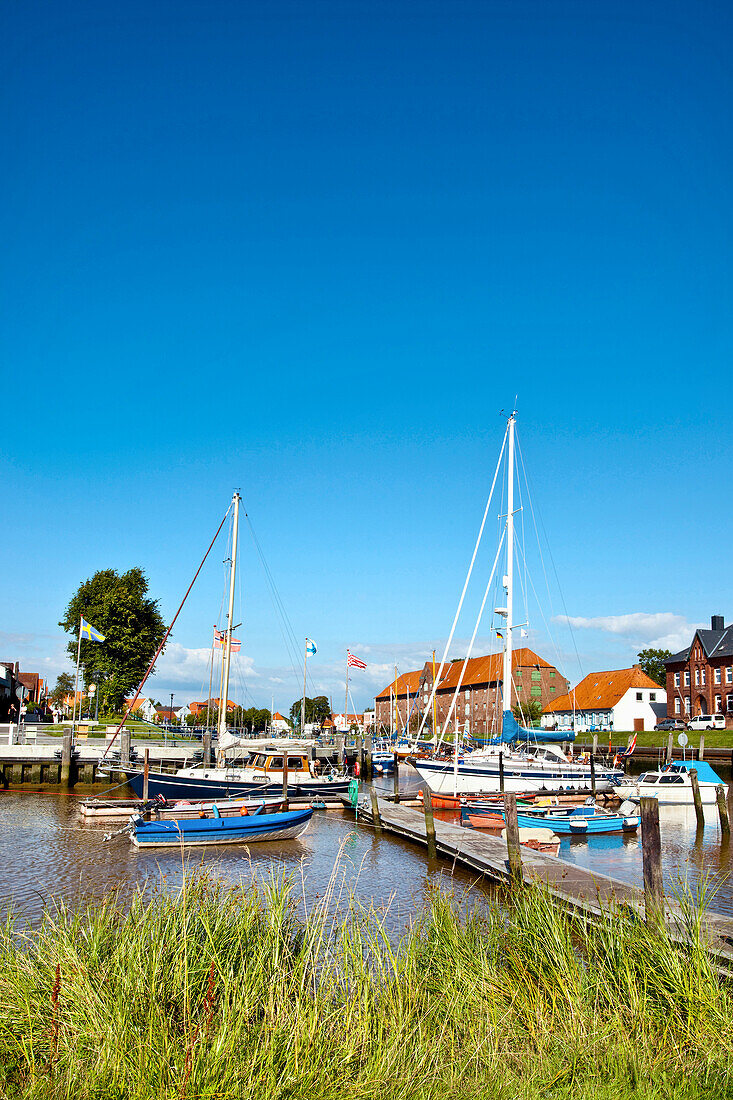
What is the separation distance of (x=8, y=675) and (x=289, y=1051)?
94.9m

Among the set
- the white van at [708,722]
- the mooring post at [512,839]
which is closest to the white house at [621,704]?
the white van at [708,722]

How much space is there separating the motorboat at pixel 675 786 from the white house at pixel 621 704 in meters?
55.9

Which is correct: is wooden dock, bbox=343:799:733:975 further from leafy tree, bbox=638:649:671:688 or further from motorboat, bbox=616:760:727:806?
leafy tree, bbox=638:649:671:688

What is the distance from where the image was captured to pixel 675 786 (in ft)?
127

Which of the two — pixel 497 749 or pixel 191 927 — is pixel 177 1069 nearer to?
pixel 191 927

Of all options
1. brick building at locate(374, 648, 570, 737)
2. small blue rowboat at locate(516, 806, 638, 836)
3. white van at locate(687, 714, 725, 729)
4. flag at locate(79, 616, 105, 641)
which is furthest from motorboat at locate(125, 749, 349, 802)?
brick building at locate(374, 648, 570, 737)

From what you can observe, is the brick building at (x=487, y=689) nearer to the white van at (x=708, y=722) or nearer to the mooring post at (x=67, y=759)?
the white van at (x=708, y=722)

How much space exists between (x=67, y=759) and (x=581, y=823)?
91.6 feet

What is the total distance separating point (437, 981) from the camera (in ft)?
31.2

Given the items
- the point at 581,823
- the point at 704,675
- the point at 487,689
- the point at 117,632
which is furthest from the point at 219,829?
the point at 487,689

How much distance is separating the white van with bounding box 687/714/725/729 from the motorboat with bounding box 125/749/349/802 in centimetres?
4822

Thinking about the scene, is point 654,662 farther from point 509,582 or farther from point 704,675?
point 509,582

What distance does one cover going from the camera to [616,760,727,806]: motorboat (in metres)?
37.7

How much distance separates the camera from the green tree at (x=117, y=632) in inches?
2936
